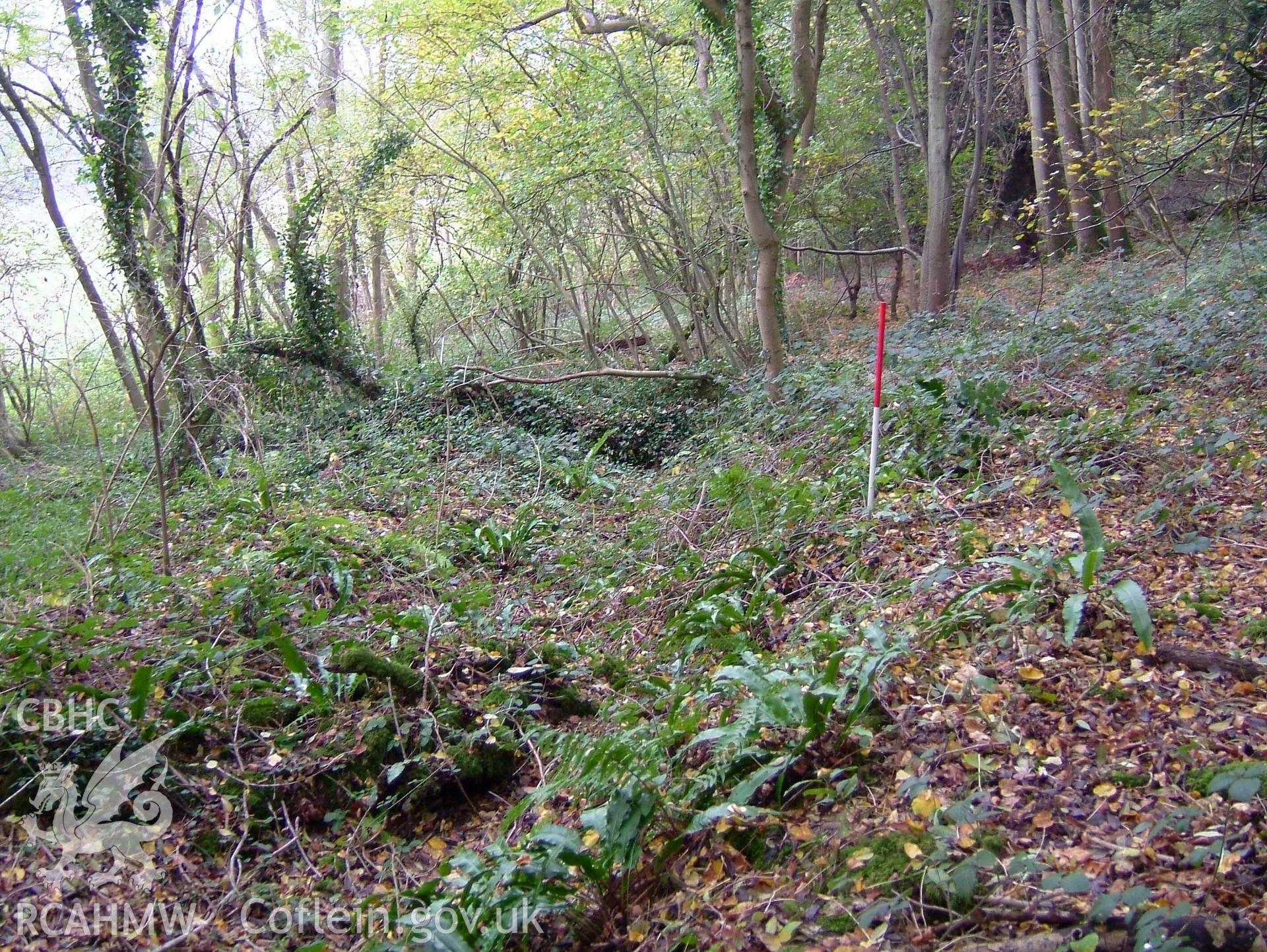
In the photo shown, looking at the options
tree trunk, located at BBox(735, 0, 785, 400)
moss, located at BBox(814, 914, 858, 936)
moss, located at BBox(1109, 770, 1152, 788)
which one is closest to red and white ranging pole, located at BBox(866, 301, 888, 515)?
moss, located at BBox(1109, 770, 1152, 788)

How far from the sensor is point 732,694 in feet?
12.1

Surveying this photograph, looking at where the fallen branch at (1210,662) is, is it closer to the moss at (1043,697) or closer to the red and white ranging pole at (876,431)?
the moss at (1043,697)

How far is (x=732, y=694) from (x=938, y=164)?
12.3 metres

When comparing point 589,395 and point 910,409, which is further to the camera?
point 589,395

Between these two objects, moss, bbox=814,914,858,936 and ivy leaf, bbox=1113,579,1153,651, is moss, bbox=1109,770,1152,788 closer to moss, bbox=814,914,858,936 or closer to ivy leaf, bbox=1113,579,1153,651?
ivy leaf, bbox=1113,579,1153,651

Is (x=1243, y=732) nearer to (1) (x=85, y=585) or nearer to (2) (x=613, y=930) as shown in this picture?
(2) (x=613, y=930)

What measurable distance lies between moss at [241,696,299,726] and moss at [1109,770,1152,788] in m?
3.36

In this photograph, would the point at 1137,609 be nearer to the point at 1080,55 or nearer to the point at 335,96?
the point at 1080,55

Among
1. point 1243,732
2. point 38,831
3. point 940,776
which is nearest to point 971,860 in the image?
point 940,776

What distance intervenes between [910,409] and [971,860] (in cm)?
485

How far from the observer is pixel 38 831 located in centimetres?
316

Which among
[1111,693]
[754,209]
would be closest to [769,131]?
[754,209]

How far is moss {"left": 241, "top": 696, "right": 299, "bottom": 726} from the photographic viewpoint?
3.91 metres

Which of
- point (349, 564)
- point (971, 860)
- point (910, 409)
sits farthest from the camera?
point (910, 409)
